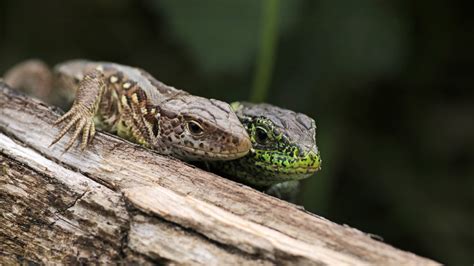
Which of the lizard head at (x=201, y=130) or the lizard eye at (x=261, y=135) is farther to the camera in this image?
the lizard eye at (x=261, y=135)

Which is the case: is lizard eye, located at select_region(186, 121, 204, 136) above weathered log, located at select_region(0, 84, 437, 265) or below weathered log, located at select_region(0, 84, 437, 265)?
above

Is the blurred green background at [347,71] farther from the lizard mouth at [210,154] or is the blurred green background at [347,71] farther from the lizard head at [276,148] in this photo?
the lizard mouth at [210,154]

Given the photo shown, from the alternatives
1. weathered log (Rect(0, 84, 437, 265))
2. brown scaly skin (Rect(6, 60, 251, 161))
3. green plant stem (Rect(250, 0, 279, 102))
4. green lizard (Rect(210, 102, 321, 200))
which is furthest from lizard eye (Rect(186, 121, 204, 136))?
green plant stem (Rect(250, 0, 279, 102))

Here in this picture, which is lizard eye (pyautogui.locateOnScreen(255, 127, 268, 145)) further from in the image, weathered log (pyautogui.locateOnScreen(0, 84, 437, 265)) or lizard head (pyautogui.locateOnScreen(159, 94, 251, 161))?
weathered log (pyautogui.locateOnScreen(0, 84, 437, 265))

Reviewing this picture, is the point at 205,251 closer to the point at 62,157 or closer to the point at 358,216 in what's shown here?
the point at 62,157

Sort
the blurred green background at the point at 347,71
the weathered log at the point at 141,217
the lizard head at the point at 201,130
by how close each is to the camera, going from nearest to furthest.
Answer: the weathered log at the point at 141,217, the lizard head at the point at 201,130, the blurred green background at the point at 347,71

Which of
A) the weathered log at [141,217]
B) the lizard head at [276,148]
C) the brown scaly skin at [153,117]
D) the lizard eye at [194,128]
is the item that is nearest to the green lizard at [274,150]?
the lizard head at [276,148]
